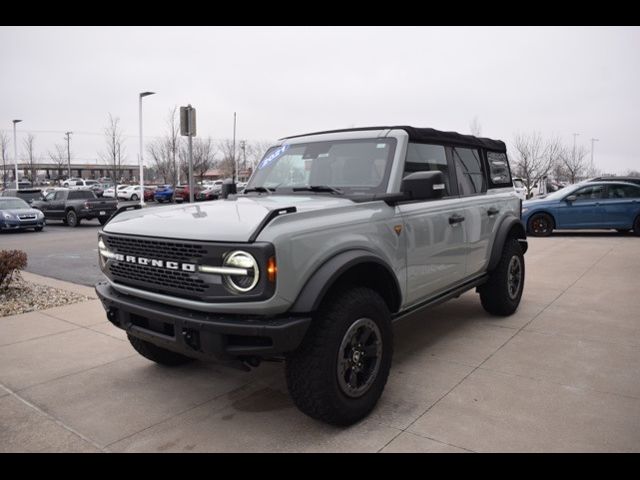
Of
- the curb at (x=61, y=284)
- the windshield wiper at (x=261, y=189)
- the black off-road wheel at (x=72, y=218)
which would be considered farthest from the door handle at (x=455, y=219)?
the black off-road wheel at (x=72, y=218)

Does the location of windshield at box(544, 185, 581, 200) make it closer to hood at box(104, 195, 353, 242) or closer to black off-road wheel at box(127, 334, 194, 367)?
hood at box(104, 195, 353, 242)

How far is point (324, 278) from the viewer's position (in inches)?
117

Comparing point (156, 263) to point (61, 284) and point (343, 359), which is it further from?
point (61, 284)

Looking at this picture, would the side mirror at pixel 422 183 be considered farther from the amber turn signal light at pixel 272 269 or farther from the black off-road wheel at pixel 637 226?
the black off-road wheel at pixel 637 226

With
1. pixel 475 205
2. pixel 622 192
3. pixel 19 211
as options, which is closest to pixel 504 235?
pixel 475 205

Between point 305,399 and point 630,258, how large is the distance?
959 cm

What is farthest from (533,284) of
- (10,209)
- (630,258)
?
(10,209)

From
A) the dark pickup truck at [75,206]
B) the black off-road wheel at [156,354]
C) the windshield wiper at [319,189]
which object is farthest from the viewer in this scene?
the dark pickup truck at [75,206]

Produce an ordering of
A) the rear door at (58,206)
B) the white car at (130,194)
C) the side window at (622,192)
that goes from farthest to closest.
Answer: the white car at (130,194), the rear door at (58,206), the side window at (622,192)

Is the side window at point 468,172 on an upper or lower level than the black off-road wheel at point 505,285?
upper

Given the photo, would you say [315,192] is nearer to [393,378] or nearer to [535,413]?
[393,378]

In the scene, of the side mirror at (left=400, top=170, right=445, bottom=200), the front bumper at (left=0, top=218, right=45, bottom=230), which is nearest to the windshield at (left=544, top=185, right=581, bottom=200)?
the side mirror at (left=400, top=170, right=445, bottom=200)

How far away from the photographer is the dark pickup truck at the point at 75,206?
20859mm

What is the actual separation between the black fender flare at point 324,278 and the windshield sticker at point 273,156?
191 centimetres
